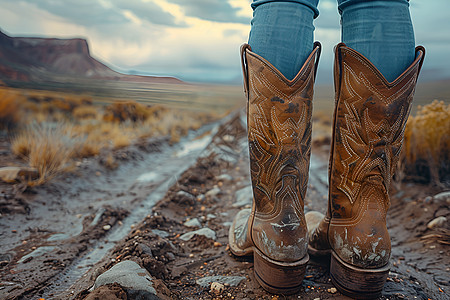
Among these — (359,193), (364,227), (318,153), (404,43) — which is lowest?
(318,153)

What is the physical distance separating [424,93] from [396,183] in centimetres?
152

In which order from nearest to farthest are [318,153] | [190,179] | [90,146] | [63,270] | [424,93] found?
[63,270], [424,93], [190,179], [90,146], [318,153]

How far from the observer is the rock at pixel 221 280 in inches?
58.6

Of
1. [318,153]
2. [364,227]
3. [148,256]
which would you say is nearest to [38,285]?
[148,256]

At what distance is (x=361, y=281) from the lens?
1.31m

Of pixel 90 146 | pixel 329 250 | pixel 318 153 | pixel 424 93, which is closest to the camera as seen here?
pixel 329 250

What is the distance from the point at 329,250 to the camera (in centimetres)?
155

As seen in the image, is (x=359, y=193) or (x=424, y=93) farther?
(x=424, y=93)

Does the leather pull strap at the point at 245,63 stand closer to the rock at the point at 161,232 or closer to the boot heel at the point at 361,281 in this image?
the boot heel at the point at 361,281

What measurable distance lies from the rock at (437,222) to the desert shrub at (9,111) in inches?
245

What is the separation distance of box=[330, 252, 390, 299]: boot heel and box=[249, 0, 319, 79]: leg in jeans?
2.85ft

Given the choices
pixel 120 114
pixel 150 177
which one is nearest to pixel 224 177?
pixel 150 177

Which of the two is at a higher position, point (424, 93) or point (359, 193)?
point (424, 93)

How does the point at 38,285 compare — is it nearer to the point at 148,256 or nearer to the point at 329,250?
the point at 148,256
